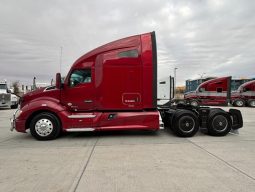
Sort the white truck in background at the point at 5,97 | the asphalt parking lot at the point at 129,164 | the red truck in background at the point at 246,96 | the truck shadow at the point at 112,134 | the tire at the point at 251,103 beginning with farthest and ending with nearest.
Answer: the red truck in background at the point at 246,96
the tire at the point at 251,103
the white truck in background at the point at 5,97
the truck shadow at the point at 112,134
the asphalt parking lot at the point at 129,164

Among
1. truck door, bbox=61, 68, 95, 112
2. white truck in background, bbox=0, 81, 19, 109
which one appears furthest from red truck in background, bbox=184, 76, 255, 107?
truck door, bbox=61, 68, 95, 112

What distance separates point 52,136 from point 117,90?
2520mm

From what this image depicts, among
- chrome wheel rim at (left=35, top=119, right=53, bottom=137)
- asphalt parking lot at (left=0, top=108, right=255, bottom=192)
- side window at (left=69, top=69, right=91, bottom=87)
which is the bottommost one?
asphalt parking lot at (left=0, top=108, right=255, bottom=192)

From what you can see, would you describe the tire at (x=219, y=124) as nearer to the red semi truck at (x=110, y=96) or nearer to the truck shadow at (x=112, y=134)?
the red semi truck at (x=110, y=96)

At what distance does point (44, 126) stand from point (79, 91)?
1550 millimetres

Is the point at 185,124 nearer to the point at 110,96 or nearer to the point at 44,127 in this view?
the point at 110,96

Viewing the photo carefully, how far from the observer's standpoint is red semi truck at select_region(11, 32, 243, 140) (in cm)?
862

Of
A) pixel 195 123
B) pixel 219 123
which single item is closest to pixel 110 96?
pixel 195 123

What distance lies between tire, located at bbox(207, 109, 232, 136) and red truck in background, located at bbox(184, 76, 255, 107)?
1867 cm

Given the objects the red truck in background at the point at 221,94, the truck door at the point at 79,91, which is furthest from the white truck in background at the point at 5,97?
the truck door at the point at 79,91

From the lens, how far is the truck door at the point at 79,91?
8.80 meters

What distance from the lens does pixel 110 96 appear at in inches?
347

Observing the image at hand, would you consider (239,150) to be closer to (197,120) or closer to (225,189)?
(197,120)

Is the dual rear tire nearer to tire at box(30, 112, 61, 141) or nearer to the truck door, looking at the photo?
the truck door
